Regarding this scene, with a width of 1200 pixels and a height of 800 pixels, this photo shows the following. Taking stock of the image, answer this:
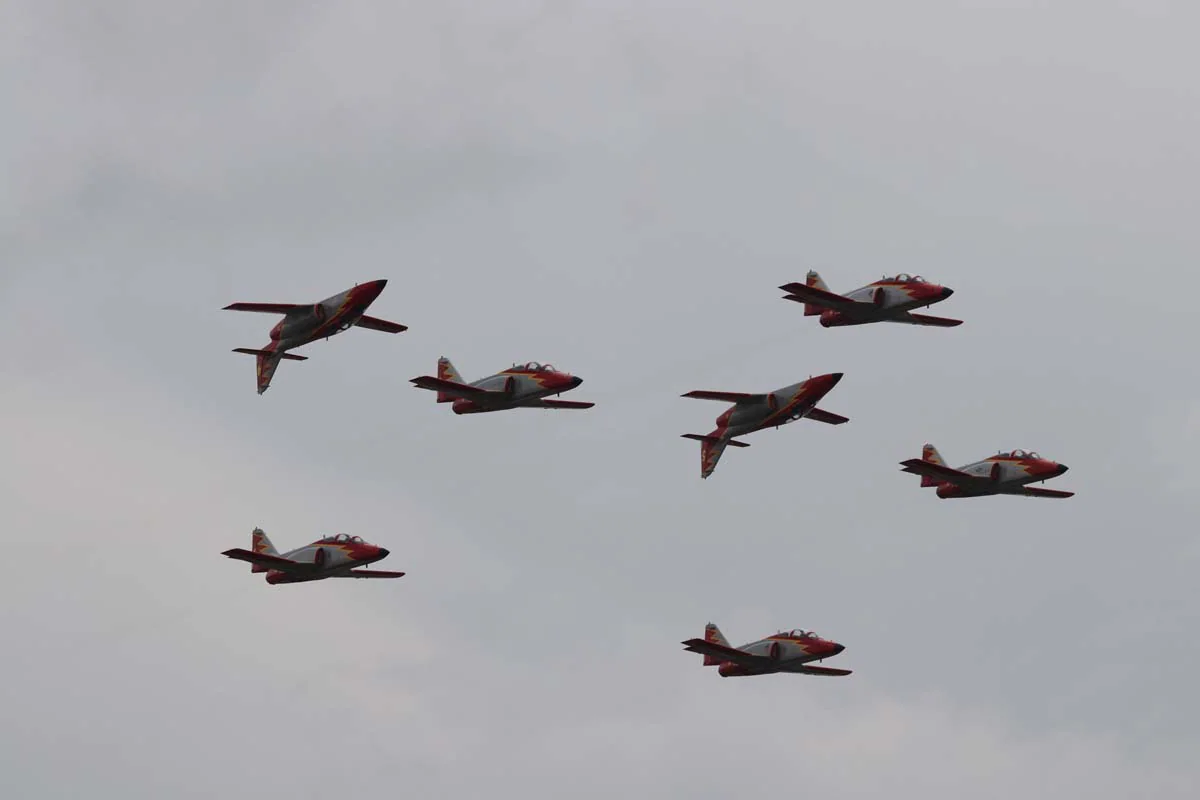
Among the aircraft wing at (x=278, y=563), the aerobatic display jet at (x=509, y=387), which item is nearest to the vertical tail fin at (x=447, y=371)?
the aerobatic display jet at (x=509, y=387)

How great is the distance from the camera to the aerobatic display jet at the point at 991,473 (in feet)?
497

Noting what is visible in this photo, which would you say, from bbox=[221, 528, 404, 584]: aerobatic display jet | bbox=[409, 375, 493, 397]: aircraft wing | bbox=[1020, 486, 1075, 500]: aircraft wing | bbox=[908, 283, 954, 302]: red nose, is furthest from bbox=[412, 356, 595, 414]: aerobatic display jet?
bbox=[1020, 486, 1075, 500]: aircraft wing

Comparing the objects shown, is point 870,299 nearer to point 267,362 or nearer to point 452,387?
point 452,387

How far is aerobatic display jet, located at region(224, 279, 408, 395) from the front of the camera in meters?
145

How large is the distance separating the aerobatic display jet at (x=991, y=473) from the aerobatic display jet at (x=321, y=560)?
36.9 m

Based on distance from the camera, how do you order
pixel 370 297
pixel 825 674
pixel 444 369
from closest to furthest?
pixel 370 297 < pixel 444 369 < pixel 825 674

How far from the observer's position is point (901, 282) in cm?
14650

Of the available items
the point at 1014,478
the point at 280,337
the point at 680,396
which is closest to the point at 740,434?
the point at 680,396

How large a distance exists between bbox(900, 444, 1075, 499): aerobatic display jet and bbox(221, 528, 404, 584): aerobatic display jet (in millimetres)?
36866

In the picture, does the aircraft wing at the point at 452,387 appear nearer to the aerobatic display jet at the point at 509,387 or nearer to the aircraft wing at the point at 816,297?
the aerobatic display jet at the point at 509,387

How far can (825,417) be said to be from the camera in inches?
6156

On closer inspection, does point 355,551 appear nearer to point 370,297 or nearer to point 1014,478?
point 370,297

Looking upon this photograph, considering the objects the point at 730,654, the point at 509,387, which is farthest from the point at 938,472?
the point at 509,387

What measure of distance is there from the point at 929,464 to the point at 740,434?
13.1 m
